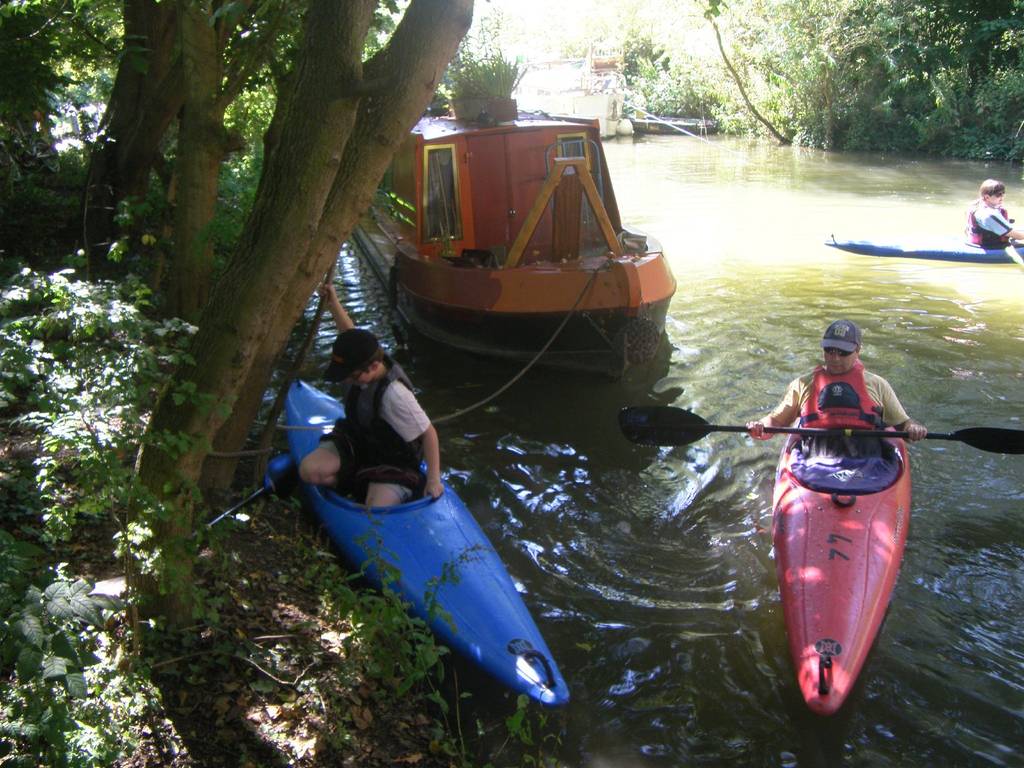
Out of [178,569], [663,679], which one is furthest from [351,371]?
[663,679]

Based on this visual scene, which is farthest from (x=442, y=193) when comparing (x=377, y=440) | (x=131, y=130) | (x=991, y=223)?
(x=991, y=223)

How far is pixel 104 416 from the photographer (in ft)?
9.77

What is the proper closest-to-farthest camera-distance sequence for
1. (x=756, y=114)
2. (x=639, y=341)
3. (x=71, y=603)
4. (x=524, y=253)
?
1. (x=71, y=603)
2. (x=639, y=341)
3. (x=524, y=253)
4. (x=756, y=114)

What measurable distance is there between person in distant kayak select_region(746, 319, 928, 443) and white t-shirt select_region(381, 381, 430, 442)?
2.13 metres

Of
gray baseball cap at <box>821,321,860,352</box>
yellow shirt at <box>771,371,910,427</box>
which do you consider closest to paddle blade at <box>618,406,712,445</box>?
yellow shirt at <box>771,371,910,427</box>

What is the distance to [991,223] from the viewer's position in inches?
441

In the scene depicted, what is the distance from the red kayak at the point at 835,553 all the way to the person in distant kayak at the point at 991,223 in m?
7.24

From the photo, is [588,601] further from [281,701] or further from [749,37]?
[749,37]

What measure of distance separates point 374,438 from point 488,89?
562 cm

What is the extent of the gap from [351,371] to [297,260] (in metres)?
0.98

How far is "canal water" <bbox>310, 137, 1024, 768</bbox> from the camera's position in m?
3.87

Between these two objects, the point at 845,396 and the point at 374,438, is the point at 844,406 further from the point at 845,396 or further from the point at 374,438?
the point at 374,438

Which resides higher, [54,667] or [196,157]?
[196,157]

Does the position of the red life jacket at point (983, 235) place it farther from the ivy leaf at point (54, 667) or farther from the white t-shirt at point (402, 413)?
the ivy leaf at point (54, 667)
